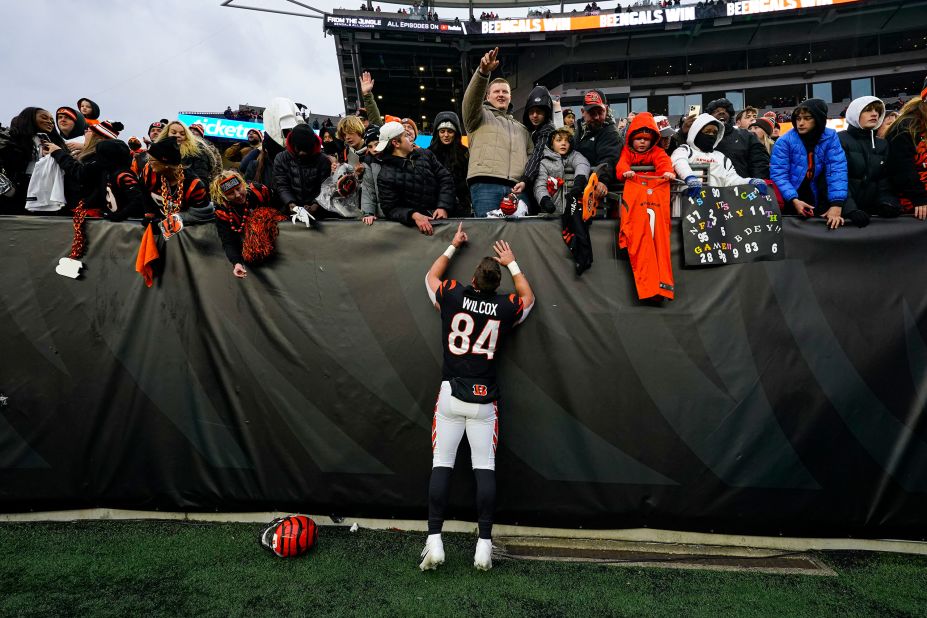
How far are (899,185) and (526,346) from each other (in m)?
3.15

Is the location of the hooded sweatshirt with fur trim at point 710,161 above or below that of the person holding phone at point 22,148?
below

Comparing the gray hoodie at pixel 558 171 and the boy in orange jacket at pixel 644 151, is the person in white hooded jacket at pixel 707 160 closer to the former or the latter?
the boy in orange jacket at pixel 644 151

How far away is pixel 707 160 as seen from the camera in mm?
3812

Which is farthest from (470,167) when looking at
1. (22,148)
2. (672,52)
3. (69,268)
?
(672,52)

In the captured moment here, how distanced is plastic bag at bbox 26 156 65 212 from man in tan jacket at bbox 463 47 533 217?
3.69 metres

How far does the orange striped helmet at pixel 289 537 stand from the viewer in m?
3.06

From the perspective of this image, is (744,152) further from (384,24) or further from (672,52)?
(672,52)

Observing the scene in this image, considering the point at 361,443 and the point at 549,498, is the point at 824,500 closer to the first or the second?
the point at 549,498

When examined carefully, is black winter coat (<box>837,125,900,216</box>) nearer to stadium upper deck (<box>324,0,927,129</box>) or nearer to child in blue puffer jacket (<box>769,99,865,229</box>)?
child in blue puffer jacket (<box>769,99,865,229</box>)

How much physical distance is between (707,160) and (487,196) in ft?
6.12

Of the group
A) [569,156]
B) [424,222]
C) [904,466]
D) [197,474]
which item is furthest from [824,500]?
[197,474]

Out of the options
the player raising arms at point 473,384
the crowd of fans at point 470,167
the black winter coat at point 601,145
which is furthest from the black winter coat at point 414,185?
the black winter coat at point 601,145

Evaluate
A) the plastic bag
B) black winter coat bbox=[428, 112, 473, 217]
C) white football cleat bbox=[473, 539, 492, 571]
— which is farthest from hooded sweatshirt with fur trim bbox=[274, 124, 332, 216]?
white football cleat bbox=[473, 539, 492, 571]

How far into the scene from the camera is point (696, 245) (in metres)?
3.45
